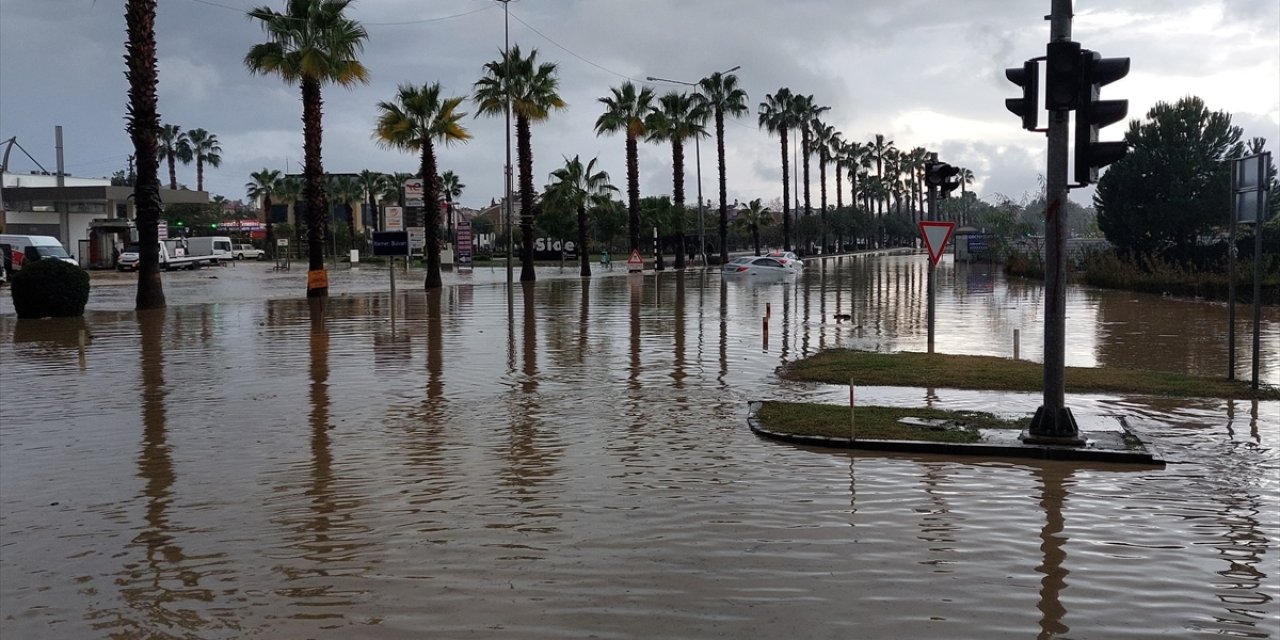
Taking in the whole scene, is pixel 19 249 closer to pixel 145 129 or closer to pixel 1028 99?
pixel 145 129

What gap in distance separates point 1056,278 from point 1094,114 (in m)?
1.58

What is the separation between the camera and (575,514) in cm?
791

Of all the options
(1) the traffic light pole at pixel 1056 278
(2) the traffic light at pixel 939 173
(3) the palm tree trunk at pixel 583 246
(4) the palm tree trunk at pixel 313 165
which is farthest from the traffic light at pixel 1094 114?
(3) the palm tree trunk at pixel 583 246

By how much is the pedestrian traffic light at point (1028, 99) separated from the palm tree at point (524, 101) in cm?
4172

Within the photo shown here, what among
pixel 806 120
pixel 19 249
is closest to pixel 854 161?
pixel 806 120

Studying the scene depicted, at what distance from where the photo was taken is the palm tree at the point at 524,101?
170 feet

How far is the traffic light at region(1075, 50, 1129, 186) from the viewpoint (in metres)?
9.85

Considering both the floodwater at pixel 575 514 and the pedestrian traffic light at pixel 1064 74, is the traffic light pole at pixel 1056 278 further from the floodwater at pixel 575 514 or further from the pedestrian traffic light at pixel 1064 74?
the floodwater at pixel 575 514

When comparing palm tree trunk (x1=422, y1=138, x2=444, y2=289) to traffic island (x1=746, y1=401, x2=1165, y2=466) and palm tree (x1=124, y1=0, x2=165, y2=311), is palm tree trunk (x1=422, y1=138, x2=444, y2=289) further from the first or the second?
traffic island (x1=746, y1=401, x2=1165, y2=466)

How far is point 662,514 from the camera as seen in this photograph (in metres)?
7.89

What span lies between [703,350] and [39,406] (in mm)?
10916

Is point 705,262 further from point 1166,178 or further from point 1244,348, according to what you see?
point 1244,348

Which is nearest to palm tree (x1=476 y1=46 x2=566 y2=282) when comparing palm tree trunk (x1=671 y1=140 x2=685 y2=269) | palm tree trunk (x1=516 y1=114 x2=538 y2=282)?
palm tree trunk (x1=516 y1=114 x2=538 y2=282)

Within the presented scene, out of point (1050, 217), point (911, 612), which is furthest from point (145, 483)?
point (1050, 217)
